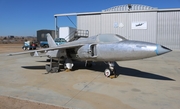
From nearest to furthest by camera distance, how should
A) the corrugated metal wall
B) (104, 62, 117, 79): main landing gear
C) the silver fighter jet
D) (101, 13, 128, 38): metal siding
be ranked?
the silver fighter jet < (104, 62, 117, 79): main landing gear < the corrugated metal wall < (101, 13, 128, 38): metal siding

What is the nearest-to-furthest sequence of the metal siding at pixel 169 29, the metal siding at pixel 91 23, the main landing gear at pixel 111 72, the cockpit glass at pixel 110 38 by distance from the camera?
the cockpit glass at pixel 110 38, the main landing gear at pixel 111 72, the metal siding at pixel 169 29, the metal siding at pixel 91 23

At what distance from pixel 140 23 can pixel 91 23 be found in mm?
9847

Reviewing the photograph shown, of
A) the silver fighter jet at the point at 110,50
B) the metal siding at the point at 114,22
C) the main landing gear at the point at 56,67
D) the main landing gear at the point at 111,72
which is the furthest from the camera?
the metal siding at the point at 114,22

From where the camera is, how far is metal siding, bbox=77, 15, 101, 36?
31344mm

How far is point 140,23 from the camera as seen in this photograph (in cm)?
2858

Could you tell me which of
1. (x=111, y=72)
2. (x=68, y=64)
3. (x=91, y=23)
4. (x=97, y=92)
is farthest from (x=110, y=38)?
(x=91, y=23)

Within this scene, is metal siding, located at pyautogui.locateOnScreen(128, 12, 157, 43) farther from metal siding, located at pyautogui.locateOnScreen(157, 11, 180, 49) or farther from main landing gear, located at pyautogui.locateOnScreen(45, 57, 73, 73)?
main landing gear, located at pyautogui.locateOnScreen(45, 57, 73, 73)

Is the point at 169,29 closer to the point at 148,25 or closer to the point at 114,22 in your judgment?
the point at 148,25

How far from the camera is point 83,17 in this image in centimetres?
3241

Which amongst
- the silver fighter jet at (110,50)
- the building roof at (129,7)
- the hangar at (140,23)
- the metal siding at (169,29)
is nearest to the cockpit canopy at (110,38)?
the silver fighter jet at (110,50)

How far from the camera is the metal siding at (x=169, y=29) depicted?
→ 27.2 meters

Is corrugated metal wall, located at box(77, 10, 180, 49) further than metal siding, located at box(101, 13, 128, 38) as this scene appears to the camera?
No

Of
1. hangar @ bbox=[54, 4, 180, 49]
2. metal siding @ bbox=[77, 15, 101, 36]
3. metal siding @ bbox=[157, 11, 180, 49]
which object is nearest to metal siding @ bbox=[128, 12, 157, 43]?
hangar @ bbox=[54, 4, 180, 49]

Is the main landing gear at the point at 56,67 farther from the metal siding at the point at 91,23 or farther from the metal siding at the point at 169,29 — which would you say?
the metal siding at the point at 169,29
